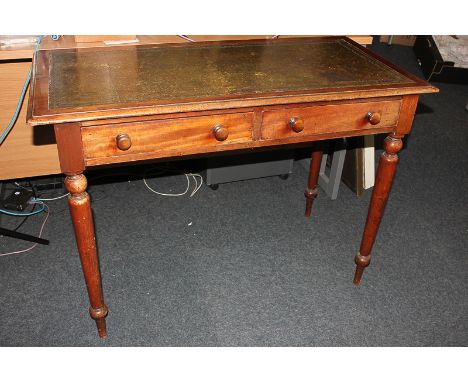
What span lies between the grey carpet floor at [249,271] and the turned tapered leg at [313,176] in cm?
8

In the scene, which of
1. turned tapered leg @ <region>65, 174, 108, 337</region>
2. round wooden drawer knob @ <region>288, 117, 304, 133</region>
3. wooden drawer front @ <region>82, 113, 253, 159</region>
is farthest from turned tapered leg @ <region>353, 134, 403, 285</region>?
turned tapered leg @ <region>65, 174, 108, 337</region>

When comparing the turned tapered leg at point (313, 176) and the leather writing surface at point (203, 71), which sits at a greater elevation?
the leather writing surface at point (203, 71)

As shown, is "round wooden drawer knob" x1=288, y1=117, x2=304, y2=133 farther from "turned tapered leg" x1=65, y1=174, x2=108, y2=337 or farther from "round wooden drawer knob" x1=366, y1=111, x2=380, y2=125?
"turned tapered leg" x1=65, y1=174, x2=108, y2=337

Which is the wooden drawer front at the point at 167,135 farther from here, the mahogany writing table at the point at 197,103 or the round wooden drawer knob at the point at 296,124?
the round wooden drawer knob at the point at 296,124

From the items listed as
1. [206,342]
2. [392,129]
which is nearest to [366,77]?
[392,129]

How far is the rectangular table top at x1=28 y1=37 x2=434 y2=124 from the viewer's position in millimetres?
1171

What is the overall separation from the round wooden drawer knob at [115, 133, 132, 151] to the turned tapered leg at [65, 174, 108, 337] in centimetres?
13

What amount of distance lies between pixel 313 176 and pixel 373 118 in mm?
708

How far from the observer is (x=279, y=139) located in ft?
4.41

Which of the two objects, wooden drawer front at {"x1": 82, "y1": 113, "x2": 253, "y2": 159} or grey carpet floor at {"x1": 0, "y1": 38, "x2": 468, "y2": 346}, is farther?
grey carpet floor at {"x1": 0, "y1": 38, "x2": 468, "y2": 346}

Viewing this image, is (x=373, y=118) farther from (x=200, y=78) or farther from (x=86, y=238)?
(x=86, y=238)

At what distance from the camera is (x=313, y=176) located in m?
2.07

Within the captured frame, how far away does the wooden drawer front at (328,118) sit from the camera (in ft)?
4.29

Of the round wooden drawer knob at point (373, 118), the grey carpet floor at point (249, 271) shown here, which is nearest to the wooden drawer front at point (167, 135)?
the round wooden drawer knob at point (373, 118)
